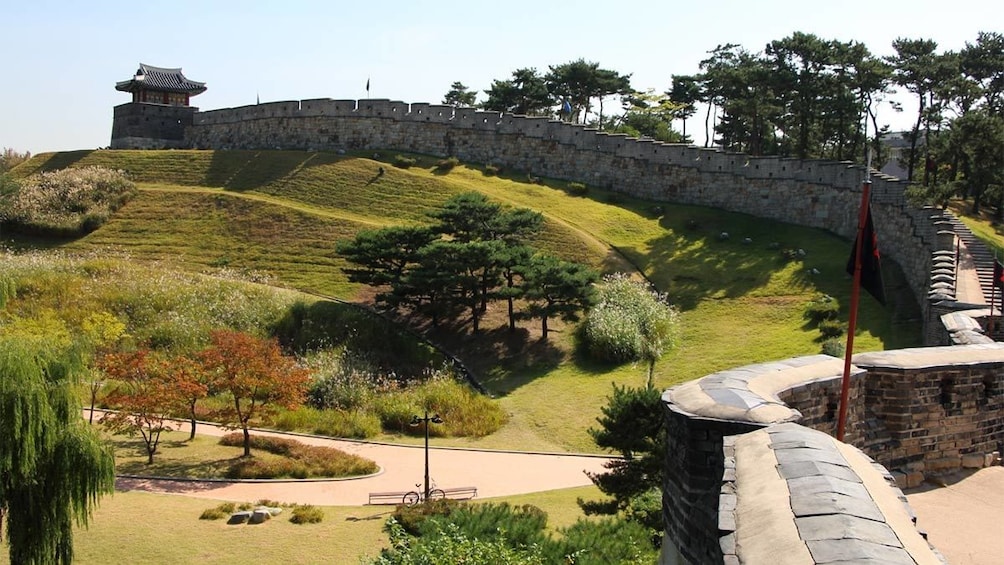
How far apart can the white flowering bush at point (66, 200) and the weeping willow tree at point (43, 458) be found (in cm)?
2827

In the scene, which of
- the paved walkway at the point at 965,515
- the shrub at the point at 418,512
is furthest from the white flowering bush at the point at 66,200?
the paved walkway at the point at 965,515

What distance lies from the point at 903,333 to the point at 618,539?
1491cm

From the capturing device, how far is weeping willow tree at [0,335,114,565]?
47.0 ft

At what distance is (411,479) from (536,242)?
685 inches

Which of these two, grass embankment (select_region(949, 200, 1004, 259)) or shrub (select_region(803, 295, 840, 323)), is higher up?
grass embankment (select_region(949, 200, 1004, 259))

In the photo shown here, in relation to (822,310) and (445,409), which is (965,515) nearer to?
(445,409)

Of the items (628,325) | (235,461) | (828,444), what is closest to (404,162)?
(628,325)

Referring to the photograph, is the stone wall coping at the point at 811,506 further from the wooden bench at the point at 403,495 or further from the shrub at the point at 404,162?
the shrub at the point at 404,162

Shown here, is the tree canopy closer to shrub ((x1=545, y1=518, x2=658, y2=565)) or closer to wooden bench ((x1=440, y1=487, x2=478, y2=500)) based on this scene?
wooden bench ((x1=440, y1=487, x2=478, y2=500))

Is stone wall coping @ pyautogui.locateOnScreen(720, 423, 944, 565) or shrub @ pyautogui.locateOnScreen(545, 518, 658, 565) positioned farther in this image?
shrub @ pyautogui.locateOnScreen(545, 518, 658, 565)

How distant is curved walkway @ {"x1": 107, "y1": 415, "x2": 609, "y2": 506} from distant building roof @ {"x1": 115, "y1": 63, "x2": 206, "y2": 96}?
36.8 meters

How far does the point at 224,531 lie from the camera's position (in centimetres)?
1697

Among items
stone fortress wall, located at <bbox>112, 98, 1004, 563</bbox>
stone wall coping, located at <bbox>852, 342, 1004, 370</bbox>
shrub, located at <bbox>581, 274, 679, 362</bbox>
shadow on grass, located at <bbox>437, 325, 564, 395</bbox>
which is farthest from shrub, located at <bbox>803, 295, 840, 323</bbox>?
stone wall coping, located at <bbox>852, 342, 1004, 370</bbox>

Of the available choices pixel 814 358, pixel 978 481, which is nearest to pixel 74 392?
pixel 814 358
